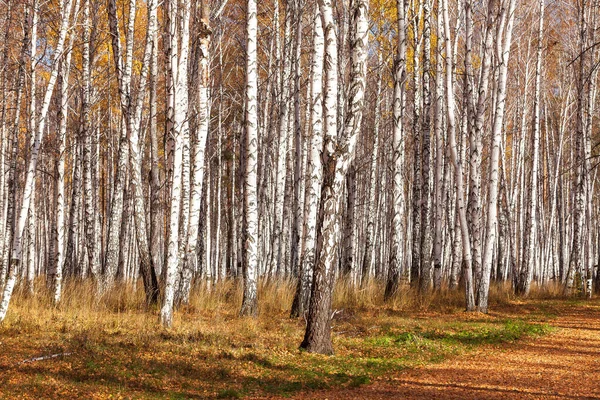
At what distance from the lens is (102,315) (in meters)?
10.6

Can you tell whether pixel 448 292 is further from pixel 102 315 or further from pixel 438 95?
pixel 102 315

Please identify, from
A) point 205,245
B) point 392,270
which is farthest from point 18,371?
point 205,245

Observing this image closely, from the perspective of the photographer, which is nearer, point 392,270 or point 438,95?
point 392,270

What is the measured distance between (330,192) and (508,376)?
3.28m

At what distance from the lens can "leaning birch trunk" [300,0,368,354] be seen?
26.7ft

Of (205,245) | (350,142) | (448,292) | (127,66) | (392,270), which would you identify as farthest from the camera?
(205,245)

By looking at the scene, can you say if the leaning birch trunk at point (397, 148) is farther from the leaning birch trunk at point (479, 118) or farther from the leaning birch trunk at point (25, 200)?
the leaning birch trunk at point (25, 200)

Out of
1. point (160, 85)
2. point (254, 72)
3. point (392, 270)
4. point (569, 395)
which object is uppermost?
point (160, 85)

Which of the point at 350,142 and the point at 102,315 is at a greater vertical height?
the point at 350,142

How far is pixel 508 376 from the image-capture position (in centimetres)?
777

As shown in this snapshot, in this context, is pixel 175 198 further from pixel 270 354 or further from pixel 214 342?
pixel 270 354

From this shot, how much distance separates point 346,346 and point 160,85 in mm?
22040

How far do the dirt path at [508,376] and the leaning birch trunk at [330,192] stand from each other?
128 centimetres

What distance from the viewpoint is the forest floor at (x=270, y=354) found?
6605 millimetres
